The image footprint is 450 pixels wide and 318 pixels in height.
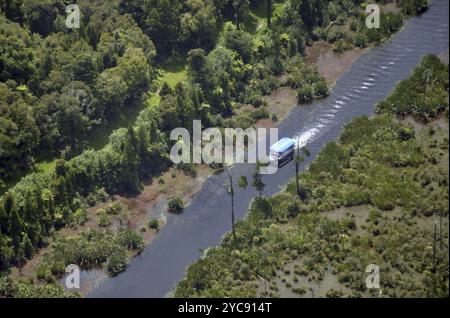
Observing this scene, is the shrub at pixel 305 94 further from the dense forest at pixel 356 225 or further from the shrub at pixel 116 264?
the shrub at pixel 116 264

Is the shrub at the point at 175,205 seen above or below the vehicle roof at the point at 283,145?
below

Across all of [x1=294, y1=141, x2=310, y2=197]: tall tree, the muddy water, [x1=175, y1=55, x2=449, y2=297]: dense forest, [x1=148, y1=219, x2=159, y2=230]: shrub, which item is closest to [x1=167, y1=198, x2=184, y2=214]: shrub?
the muddy water

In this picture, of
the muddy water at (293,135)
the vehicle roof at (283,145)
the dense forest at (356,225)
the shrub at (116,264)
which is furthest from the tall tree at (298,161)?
the shrub at (116,264)

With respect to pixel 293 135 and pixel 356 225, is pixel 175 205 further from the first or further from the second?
pixel 356 225

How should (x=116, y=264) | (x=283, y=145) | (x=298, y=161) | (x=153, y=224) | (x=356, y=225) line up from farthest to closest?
(x=283, y=145)
(x=298, y=161)
(x=153, y=224)
(x=356, y=225)
(x=116, y=264)

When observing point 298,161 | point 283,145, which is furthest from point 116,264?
point 283,145

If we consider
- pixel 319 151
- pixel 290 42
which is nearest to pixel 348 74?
pixel 290 42
